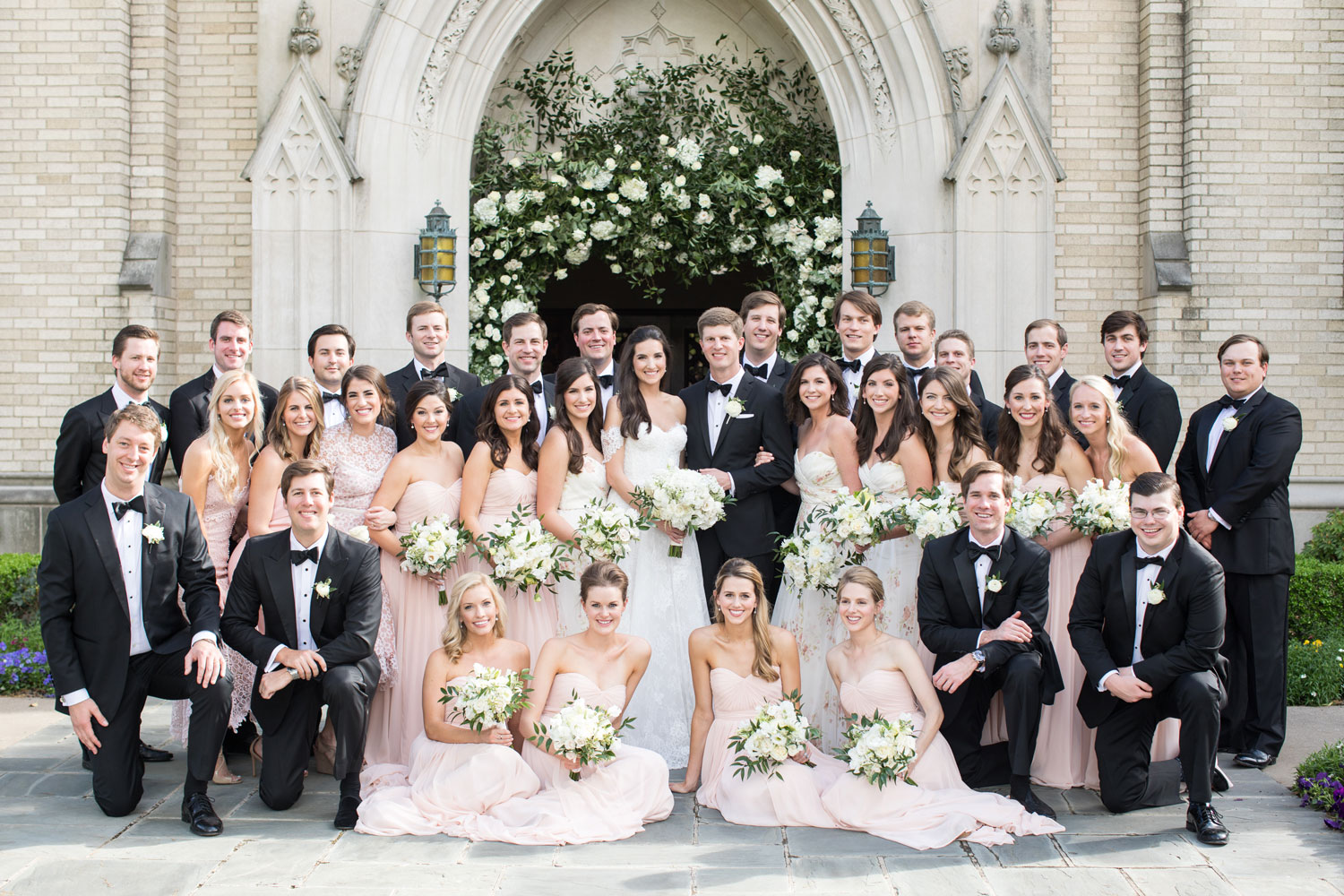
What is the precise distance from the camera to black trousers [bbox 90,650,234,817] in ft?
16.9

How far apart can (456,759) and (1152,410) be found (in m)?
4.20

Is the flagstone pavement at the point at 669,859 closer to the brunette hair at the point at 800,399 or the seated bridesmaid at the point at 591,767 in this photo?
the seated bridesmaid at the point at 591,767

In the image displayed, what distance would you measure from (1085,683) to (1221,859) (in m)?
0.95

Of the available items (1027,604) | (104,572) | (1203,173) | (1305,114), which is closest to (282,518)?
(104,572)

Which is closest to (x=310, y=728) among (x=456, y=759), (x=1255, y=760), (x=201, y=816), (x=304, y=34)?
(x=201, y=816)

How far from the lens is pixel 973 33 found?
9.24 metres

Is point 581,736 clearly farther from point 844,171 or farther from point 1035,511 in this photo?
point 844,171

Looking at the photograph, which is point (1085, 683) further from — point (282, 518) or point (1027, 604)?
point (282, 518)

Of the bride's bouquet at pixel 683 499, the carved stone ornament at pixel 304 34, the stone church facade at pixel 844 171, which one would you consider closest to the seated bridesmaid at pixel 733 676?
the bride's bouquet at pixel 683 499

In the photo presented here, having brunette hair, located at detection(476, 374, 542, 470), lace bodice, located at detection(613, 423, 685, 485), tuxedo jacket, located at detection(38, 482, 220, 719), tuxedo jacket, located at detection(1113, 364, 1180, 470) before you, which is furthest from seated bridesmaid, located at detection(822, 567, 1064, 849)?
tuxedo jacket, located at detection(38, 482, 220, 719)

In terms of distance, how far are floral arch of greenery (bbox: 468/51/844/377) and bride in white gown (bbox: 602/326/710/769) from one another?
137 inches

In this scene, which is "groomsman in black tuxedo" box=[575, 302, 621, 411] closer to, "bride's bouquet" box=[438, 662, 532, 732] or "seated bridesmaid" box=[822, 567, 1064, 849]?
"bride's bouquet" box=[438, 662, 532, 732]

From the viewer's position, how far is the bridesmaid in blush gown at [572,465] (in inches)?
238

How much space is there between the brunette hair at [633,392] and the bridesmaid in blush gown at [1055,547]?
1.85 meters
